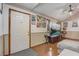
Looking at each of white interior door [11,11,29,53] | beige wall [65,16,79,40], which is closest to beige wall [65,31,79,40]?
beige wall [65,16,79,40]

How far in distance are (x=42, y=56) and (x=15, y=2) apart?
0.99 m

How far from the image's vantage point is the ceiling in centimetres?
181

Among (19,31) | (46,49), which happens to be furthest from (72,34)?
(19,31)

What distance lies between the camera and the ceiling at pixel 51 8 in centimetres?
181

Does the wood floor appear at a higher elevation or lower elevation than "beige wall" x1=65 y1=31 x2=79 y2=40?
lower

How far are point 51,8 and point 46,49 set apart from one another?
2.26 feet

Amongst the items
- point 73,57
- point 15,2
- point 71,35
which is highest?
point 15,2

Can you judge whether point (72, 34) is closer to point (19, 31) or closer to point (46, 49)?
point (46, 49)

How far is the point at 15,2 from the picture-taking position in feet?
5.91

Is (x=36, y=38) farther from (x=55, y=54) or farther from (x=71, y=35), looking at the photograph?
(x=71, y=35)

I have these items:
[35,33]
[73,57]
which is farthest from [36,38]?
[73,57]

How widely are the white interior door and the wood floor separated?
0.66ft

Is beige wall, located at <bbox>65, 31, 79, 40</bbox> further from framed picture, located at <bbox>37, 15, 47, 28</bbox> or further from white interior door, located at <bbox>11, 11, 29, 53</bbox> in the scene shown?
white interior door, located at <bbox>11, 11, 29, 53</bbox>

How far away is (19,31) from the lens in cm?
185
